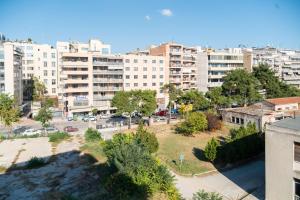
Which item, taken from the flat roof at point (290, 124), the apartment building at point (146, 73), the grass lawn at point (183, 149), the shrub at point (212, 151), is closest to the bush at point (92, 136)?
the grass lawn at point (183, 149)

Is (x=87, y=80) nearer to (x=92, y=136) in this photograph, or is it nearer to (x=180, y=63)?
(x=180, y=63)

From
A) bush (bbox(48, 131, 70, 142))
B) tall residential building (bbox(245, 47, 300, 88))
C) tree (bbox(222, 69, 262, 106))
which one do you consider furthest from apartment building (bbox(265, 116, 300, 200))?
tall residential building (bbox(245, 47, 300, 88))

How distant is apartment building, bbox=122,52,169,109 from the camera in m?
74.7

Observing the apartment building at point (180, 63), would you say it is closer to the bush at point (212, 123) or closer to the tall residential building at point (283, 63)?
the tall residential building at point (283, 63)

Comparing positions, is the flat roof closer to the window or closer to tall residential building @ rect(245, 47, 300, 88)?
the window

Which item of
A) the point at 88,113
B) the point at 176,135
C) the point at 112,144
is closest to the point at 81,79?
the point at 88,113

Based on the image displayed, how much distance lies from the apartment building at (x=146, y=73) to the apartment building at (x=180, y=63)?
1624 millimetres

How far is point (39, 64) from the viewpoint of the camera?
79.0 m

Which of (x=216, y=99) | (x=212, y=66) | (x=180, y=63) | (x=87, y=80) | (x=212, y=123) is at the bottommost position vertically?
(x=212, y=123)

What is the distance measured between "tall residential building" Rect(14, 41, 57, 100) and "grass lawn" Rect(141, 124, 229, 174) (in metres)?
38.8

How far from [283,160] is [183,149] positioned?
18.0 metres

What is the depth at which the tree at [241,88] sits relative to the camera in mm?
64637

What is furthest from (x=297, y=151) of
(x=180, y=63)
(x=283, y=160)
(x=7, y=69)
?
(x=180, y=63)

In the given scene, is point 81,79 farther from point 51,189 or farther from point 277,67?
point 277,67
